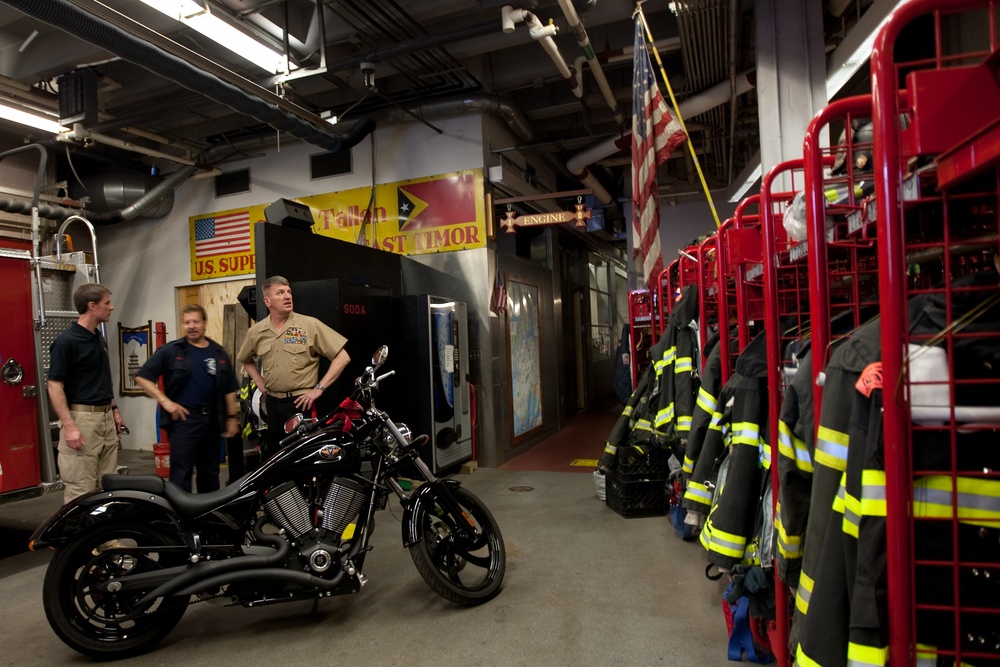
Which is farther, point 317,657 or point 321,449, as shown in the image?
point 321,449

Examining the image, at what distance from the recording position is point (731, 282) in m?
3.61

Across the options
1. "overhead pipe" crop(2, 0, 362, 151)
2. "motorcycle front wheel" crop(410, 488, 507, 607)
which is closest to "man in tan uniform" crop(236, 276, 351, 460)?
"motorcycle front wheel" crop(410, 488, 507, 607)

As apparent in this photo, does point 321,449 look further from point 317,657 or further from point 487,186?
point 487,186

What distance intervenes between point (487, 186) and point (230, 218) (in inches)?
148

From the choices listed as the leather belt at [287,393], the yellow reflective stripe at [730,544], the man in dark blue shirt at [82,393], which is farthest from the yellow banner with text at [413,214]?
the yellow reflective stripe at [730,544]

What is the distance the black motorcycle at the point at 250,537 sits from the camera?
2.78 meters

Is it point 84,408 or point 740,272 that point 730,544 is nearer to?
point 740,272

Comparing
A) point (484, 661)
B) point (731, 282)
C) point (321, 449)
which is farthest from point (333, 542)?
point (731, 282)

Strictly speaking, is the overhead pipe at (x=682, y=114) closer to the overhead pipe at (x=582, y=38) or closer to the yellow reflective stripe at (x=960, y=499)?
the overhead pipe at (x=582, y=38)

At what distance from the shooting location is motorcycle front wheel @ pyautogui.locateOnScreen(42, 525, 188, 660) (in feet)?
8.93

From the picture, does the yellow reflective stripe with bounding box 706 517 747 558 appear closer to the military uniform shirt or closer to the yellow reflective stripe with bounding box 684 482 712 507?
the yellow reflective stripe with bounding box 684 482 712 507

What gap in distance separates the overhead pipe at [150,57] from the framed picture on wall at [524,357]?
130 inches

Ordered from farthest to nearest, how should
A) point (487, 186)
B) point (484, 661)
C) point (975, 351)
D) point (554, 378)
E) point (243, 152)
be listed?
point (554, 378) → point (243, 152) → point (487, 186) → point (484, 661) → point (975, 351)

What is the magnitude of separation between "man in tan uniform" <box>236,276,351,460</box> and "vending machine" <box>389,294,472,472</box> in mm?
1759
